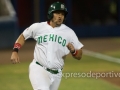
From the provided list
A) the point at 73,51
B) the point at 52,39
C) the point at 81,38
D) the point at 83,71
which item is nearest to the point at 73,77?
the point at 83,71

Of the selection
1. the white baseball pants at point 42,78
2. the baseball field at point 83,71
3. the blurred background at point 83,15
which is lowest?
the blurred background at point 83,15

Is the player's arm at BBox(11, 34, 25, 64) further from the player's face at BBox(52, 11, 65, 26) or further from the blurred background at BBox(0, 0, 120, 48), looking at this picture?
the blurred background at BBox(0, 0, 120, 48)

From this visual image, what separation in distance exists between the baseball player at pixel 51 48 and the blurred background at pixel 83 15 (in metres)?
12.5

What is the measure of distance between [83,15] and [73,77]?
32.3 ft

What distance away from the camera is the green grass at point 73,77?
11141 millimetres

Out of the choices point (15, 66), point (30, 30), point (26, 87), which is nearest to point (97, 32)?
point (15, 66)

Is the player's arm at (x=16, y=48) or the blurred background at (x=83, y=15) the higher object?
the player's arm at (x=16, y=48)

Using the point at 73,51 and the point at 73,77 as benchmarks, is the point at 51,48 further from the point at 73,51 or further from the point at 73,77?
the point at 73,77

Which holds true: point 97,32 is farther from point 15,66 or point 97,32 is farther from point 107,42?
point 15,66

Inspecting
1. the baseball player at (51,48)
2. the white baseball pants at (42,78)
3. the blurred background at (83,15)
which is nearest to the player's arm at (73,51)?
the baseball player at (51,48)

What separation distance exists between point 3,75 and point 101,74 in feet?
8.51

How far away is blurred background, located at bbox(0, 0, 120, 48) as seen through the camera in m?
21.2

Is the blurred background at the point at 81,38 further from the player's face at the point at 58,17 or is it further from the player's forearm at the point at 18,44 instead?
the player's face at the point at 58,17

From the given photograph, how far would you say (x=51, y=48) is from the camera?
7559 mm
